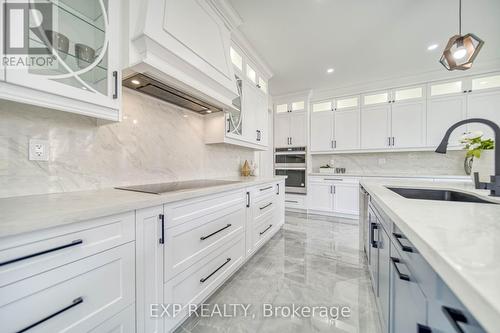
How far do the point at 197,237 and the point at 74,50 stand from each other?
1.28 m

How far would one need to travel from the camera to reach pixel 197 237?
1.32 metres

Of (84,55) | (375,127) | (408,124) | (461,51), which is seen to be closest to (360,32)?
(461,51)

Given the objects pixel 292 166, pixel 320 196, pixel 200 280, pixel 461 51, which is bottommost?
pixel 200 280

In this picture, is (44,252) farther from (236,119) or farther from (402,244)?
(236,119)

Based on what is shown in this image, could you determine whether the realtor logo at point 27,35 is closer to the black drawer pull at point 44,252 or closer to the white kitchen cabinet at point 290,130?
the black drawer pull at point 44,252

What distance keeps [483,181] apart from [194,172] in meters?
2.44

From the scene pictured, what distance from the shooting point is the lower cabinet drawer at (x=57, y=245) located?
23.6 inches

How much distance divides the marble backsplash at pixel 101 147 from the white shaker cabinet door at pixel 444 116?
3.93 meters

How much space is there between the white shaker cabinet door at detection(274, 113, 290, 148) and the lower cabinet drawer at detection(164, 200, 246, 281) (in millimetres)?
3048

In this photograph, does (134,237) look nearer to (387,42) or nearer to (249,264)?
(249,264)

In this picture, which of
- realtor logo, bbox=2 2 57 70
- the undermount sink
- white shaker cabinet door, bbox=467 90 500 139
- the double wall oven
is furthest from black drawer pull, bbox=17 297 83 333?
white shaker cabinet door, bbox=467 90 500 139

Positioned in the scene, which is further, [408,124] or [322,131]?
[322,131]

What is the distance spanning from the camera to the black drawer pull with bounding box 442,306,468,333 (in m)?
0.39

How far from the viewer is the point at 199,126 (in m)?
2.24
